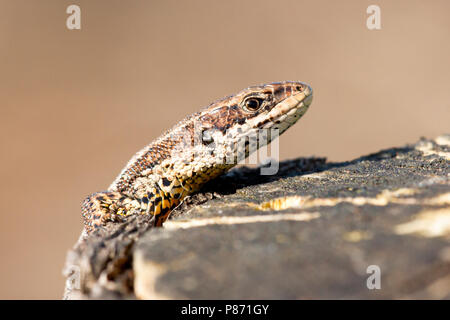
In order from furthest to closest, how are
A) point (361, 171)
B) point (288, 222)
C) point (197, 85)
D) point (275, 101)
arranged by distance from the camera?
point (197, 85)
point (275, 101)
point (361, 171)
point (288, 222)

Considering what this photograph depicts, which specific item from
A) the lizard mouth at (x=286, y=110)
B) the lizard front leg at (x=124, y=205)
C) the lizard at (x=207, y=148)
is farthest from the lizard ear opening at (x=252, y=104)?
the lizard front leg at (x=124, y=205)

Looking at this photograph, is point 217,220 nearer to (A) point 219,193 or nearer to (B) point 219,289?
(B) point 219,289

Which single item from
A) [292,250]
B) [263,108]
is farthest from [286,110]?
[292,250]

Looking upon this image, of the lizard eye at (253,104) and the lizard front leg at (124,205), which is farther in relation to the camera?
the lizard eye at (253,104)

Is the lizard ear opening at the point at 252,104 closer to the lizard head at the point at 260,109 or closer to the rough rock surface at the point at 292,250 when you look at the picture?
the lizard head at the point at 260,109

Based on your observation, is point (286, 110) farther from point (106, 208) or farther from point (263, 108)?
point (106, 208)

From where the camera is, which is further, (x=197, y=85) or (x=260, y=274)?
(x=197, y=85)

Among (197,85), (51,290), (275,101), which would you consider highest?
(197,85)

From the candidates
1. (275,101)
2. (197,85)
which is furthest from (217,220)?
(197,85)
